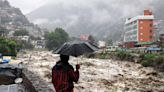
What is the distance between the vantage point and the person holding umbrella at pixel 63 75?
17.9 feet

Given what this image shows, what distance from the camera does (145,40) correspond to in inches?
2766

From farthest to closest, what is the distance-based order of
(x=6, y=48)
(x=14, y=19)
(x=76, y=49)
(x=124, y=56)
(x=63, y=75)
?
1. (x=14, y=19)
2. (x=124, y=56)
3. (x=6, y=48)
4. (x=76, y=49)
5. (x=63, y=75)

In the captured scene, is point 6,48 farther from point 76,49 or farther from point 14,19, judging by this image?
point 14,19

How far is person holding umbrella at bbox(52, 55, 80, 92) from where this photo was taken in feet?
17.9

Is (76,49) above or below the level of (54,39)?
below

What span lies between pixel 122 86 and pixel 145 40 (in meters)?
51.6

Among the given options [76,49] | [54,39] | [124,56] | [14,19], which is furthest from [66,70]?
[14,19]

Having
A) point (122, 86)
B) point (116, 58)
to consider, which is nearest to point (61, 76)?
point (122, 86)

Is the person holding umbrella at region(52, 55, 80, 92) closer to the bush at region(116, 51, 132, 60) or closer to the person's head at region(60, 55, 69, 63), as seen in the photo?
the person's head at region(60, 55, 69, 63)

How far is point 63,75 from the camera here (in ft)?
17.9

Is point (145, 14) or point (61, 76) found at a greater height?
point (145, 14)

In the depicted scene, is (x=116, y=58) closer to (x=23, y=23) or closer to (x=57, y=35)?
(x=57, y=35)

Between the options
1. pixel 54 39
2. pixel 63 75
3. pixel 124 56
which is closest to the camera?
pixel 63 75

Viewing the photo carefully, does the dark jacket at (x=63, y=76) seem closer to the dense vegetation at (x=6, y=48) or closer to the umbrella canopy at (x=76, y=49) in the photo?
the umbrella canopy at (x=76, y=49)
